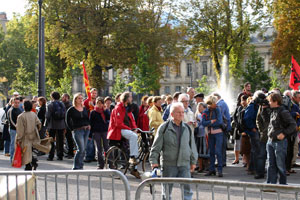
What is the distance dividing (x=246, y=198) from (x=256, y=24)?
4205cm

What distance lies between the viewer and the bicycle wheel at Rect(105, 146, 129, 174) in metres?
11.4

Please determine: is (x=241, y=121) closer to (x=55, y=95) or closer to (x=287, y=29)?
(x=55, y=95)

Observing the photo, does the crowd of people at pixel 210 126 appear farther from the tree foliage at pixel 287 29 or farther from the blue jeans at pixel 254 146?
the tree foliage at pixel 287 29

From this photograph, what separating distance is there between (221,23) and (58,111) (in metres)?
31.5

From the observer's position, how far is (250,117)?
1135 cm

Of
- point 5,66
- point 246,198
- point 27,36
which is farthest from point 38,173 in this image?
point 5,66

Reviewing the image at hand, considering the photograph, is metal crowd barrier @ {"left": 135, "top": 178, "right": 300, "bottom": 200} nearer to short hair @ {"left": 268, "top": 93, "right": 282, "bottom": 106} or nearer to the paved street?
the paved street

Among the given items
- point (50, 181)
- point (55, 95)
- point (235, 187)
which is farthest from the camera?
point (55, 95)

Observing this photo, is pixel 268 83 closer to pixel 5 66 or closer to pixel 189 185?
pixel 5 66

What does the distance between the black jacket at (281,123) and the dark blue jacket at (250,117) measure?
2.13 m

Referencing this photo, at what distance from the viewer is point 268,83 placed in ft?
202

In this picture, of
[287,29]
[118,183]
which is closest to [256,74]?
[287,29]

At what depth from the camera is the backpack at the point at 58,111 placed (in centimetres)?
1548

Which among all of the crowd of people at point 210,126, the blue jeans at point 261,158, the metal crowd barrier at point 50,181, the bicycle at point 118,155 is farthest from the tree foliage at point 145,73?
the metal crowd barrier at point 50,181
